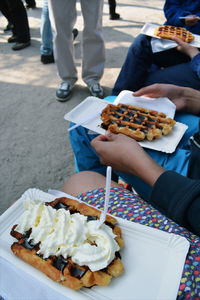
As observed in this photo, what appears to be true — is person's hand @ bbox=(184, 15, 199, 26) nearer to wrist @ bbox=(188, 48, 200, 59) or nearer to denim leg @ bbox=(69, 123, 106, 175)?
wrist @ bbox=(188, 48, 200, 59)

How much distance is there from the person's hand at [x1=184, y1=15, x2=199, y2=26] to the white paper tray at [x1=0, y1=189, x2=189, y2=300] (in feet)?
5.50

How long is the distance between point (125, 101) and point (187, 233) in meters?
0.74

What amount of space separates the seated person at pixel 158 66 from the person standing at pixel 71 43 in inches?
23.4

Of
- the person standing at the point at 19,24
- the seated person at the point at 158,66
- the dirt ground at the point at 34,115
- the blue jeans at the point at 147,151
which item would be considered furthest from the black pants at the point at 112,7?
the blue jeans at the point at 147,151

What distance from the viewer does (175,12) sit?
6.43 feet

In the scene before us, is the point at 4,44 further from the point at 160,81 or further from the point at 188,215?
the point at 188,215

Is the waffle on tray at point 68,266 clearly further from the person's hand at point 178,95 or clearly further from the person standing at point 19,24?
the person standing at point 19,24

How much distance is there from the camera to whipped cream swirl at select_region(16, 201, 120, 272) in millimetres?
563

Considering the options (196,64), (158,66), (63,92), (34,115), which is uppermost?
(196,64)

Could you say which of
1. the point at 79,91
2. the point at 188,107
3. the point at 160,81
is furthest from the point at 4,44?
the point at 188,107

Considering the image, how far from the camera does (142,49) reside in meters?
1.67

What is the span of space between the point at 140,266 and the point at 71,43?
2035mm

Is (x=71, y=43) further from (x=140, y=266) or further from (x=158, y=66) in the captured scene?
(x=140, y=266)

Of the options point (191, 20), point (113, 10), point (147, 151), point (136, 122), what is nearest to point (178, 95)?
point (136, 122)
